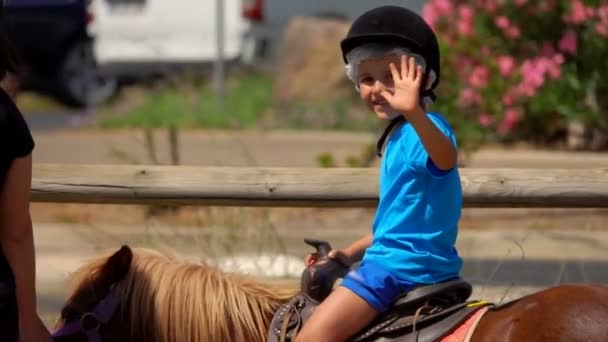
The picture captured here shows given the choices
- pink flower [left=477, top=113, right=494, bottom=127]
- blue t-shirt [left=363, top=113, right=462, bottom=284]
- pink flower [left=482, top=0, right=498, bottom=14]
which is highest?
blue t-shirt [left=363, top=113, right=462, bottom=284]

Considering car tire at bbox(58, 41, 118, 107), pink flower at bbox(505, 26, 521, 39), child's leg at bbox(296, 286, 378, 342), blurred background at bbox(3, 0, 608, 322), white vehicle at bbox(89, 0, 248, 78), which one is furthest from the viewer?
white vehicle at bbox(89, 0, 248, 78)

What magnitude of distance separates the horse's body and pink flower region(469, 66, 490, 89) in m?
7.64

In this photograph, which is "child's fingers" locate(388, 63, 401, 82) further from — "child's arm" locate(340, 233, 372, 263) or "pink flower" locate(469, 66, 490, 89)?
"pink flower" locate(469, 66, 490, 89)

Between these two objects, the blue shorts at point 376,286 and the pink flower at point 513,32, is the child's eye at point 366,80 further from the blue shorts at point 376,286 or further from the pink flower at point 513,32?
the pink flower at point 513,32

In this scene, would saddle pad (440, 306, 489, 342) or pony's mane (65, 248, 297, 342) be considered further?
pony's mane (65, 248, 297, 342)

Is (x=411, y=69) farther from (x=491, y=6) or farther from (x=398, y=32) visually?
(x=491, y=6)

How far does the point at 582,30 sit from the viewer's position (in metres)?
10.6

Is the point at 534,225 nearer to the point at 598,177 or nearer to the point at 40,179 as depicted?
the point at 598,177

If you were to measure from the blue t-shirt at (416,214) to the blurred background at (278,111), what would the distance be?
3.97 feet

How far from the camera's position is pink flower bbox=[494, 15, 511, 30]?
1061cm

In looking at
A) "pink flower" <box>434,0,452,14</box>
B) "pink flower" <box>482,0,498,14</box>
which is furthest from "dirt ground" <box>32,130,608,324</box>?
"pink flower" <box>434,0,452,14</box>

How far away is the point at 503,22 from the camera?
10602 mm

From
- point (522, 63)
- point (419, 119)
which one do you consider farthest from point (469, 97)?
point (419, 119)

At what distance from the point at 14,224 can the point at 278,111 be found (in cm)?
1123
